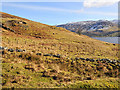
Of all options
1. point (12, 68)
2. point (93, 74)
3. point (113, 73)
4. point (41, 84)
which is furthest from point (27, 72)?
point (113, 73)

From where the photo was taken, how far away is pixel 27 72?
15.5 metres

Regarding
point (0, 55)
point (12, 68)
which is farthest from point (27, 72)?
point (0, 55)

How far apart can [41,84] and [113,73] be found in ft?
43.6

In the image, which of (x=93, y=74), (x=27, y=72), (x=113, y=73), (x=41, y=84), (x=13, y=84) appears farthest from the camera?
(x=113, y=73)

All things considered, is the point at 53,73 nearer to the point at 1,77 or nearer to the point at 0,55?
the point at 1,77

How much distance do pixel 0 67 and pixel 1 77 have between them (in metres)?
2.68

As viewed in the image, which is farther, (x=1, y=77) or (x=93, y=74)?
(x=93, y=74)

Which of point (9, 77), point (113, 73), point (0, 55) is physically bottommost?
point (113, 73)

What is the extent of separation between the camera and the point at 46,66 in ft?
59.7

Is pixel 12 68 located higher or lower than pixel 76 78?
higher

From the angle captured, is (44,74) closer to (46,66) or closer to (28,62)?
(46,66)

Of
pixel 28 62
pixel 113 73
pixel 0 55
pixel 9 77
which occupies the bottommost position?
pixel 113 73

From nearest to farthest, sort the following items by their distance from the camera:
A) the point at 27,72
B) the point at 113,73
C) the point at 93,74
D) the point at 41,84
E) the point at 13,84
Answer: the point at 13,84, the point at 41,84, the point at 27,72, the point at 93,74, the point at 113,73

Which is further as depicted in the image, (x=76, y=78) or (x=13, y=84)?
(x=76, y=78)
